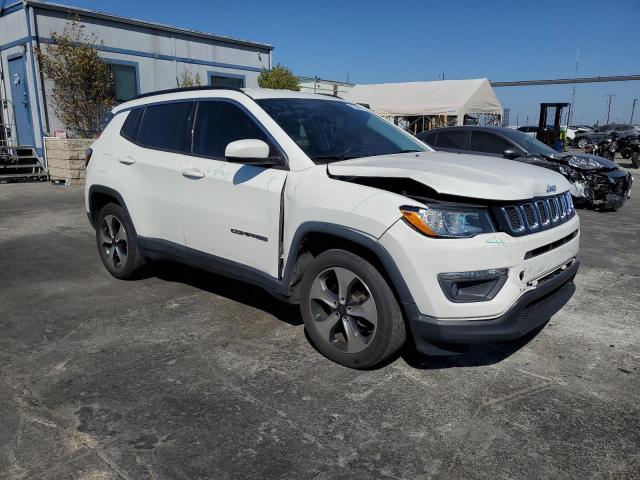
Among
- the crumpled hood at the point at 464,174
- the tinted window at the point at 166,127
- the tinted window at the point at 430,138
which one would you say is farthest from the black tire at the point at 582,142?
the tinted window at the point at 166,127

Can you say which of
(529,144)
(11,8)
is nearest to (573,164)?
(529,144)

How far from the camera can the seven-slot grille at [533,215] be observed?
297 centimetres

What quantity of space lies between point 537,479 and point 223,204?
268 cm

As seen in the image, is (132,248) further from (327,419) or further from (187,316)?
(327,419)

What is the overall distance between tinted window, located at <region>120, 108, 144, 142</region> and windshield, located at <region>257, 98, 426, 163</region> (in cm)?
162

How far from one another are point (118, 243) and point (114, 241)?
7cm

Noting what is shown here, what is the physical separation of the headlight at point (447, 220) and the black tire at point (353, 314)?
1.37ft

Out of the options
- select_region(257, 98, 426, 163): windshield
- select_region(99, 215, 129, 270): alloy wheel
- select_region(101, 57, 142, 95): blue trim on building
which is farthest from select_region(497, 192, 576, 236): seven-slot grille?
select_region(101, 57, 142, 95): blue trim on building

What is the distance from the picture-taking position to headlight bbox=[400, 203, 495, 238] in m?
2.88

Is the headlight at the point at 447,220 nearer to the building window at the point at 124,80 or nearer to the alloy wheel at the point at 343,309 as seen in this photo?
the alloy wheel at the point at 343,309

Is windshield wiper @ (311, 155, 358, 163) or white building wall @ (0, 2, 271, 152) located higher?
white building wall @ (0, 2, 271, 152)

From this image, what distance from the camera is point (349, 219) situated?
3.14 meters

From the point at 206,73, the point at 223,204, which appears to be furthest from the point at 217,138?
the point at 206,73

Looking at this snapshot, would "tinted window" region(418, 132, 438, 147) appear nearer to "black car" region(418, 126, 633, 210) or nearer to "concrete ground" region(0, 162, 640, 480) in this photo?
"black car" region(418, 126, 633, 210)
